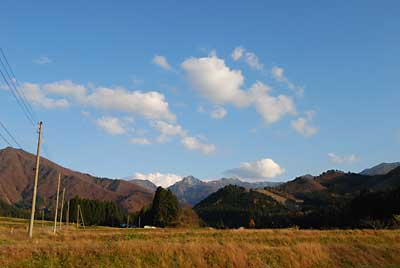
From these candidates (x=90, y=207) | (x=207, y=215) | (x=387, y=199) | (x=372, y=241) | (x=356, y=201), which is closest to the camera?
(x=372, y=241)

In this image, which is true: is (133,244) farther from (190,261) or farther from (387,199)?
(387,199)

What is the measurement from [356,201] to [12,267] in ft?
300

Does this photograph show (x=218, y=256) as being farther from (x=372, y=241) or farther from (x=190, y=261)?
(x=372, y=241)

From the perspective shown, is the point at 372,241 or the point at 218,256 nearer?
the point at 218,256

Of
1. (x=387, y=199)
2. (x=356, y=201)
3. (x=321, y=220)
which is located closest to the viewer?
(x=387, y=199)

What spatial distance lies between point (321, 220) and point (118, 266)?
327 feet

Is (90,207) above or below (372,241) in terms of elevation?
above

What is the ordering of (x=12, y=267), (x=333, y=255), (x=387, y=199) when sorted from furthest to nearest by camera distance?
1. (x=387, y=199)
2. (x=333, y=255)
3. (x=12, y=267)

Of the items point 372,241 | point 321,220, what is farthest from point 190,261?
point 321,220

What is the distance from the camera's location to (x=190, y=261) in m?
19.5

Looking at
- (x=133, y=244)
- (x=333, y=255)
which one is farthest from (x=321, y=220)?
(x=133, y=244)

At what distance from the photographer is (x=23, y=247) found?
19453mm

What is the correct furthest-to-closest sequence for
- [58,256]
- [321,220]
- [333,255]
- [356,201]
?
[321,220]
[356,201]
[333,255]
[58,256]

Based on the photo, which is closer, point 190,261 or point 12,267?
point 12,267
